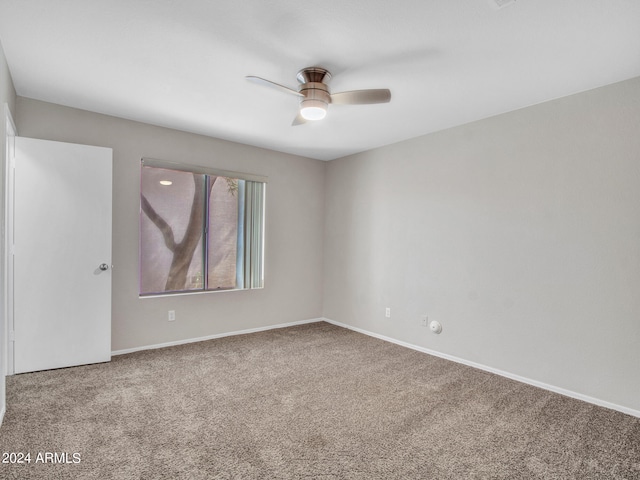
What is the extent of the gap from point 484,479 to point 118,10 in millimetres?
3159

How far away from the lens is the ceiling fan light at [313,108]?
2.47 meters

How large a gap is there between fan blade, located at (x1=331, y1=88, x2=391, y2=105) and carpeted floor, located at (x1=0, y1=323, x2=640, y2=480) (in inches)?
86.6

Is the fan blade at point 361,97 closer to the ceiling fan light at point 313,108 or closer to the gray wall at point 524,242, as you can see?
the ceiling fan light at point 313,108

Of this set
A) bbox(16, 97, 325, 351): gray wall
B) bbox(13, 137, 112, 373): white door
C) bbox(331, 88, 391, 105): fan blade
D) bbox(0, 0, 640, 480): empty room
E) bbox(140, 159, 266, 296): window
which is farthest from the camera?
bbox(140, 159, 266, 296): window

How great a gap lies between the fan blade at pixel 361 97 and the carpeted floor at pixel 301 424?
2.20 metres

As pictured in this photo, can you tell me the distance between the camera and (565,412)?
8.23 ft

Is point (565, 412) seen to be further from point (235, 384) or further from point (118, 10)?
point (118, 10)

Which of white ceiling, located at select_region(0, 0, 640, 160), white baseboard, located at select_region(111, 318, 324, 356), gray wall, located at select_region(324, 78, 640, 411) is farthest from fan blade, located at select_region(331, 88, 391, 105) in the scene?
white baseboard, located at select_region(111, 318, 324, 356)

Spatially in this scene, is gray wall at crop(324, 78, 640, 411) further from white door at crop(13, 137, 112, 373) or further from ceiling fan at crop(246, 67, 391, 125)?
white door at crop(13, 137, 112, 373)

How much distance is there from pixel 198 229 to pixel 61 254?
4.41 ft

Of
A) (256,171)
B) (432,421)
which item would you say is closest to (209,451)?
(432,421)

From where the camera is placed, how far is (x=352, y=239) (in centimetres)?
483

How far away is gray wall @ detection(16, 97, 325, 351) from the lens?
3430 mm

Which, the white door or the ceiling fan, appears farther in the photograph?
the white door
